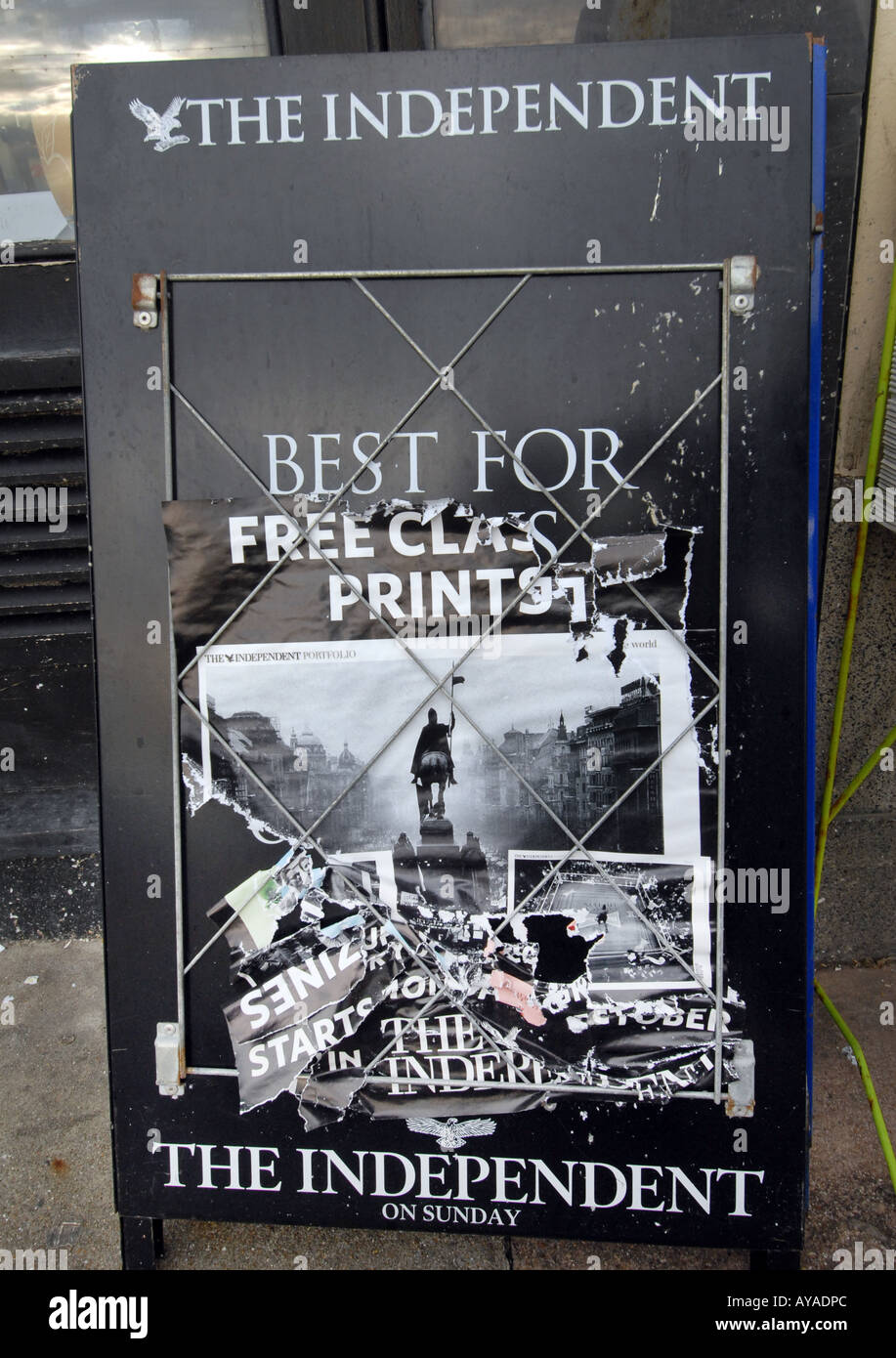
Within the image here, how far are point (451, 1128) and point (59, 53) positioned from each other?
139 inches

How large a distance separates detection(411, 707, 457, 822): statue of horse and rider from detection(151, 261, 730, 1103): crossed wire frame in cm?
5

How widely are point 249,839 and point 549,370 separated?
3.89 ft

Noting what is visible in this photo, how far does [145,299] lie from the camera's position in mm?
1679

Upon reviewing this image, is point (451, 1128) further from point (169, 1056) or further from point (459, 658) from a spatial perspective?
point (459, 658)

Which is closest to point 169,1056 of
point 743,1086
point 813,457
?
point 743,1086

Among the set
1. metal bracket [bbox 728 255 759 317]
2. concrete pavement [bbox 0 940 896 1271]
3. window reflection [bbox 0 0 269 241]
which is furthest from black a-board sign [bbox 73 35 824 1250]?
window reflection [bbox 0 0 269 241]

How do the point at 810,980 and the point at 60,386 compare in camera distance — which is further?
the point at 60,386

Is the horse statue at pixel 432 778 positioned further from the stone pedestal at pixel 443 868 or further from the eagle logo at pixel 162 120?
the eagle logo at pixel 162 120

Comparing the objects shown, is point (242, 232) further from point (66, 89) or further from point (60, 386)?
point (66, 89)

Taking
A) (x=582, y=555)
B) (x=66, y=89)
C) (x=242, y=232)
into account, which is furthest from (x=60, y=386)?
(x=582, y=555)

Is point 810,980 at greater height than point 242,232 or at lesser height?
lesser
